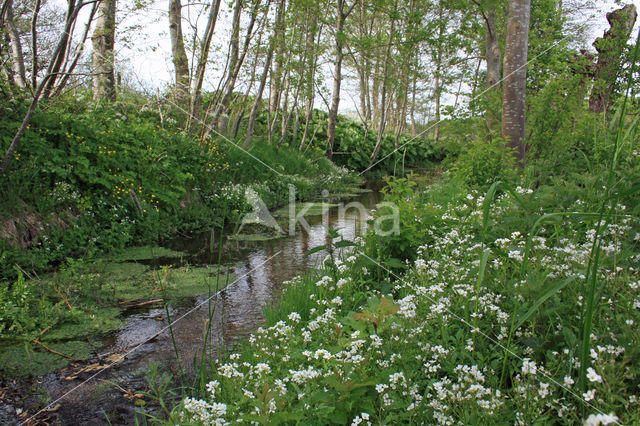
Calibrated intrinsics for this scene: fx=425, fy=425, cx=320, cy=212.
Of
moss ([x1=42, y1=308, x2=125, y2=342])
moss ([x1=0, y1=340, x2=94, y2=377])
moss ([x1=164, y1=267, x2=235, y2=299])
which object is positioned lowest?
moss ([x1=0, y1=340, x2=94, y2=377])

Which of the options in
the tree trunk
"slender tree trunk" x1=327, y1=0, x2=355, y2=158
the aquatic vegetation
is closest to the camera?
the aquatic vegetation

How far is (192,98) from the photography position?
882 cm

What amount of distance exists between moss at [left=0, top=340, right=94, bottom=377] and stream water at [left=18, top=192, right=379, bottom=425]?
127 mm

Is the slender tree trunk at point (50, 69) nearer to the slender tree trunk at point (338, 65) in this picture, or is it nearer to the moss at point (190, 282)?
the moss at point (190, 282)

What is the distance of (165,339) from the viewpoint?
137 inches

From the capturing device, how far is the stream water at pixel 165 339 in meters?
2.61

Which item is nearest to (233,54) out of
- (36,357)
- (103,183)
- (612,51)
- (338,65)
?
(103,183)

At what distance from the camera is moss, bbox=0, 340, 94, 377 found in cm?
297

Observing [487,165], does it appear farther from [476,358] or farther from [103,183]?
[103,183]

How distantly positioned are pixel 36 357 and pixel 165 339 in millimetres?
901

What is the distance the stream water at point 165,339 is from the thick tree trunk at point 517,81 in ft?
12.2

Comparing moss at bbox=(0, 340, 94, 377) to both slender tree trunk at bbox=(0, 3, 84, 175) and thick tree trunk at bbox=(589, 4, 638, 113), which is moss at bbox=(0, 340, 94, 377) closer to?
slender tree trunk at bbox=(0, 3, 84, 175)

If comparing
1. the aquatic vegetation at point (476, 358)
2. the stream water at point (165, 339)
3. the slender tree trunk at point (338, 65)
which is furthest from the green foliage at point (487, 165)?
the slender tree trunk at point (338, 65)

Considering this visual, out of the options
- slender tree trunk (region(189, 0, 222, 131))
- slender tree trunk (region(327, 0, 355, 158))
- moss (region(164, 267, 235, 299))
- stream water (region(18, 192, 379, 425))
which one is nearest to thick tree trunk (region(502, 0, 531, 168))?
stream water (region(18, 192, 379, 425))
